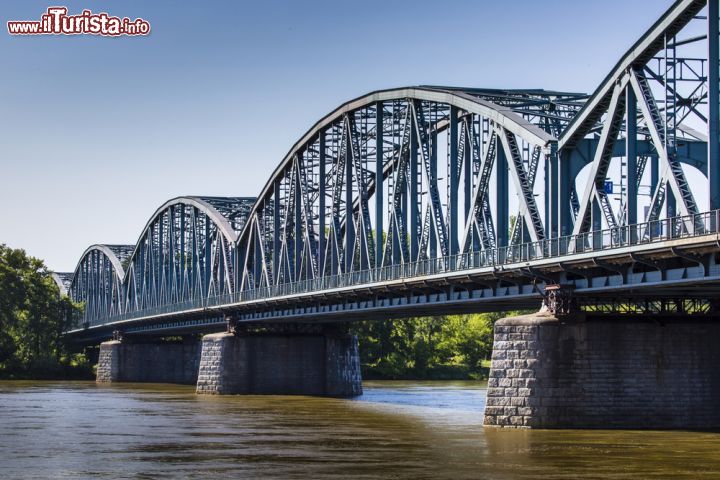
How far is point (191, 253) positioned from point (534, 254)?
257 feet

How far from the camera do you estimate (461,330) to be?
15625cm

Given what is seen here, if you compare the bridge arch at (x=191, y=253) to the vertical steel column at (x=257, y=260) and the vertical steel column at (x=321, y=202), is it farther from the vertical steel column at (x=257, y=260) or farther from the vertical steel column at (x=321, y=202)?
the vertical steel column at (x=321, y=202)

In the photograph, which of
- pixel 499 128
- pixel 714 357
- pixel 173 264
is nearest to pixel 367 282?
pixel 499 128

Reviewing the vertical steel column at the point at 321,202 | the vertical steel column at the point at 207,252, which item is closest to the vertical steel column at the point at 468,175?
the vertical steel column at the point at 321,202

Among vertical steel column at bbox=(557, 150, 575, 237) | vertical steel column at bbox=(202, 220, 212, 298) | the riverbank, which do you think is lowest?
the riverbank

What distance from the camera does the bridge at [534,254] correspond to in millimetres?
48656

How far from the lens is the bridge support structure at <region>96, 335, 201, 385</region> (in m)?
134

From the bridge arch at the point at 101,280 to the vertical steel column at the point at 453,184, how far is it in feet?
336

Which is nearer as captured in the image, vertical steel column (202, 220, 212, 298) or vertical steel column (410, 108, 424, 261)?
vertical steel column (410, 108, 424, 261)

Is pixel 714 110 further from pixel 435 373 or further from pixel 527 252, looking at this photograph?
pixel 435 373

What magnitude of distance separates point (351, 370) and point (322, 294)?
15.9m

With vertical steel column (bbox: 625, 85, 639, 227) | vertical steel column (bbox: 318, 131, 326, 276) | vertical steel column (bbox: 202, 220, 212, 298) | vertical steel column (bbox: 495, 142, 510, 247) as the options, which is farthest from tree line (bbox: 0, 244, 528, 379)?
vertical steel column (bbox: 625, 85, 639, 227)

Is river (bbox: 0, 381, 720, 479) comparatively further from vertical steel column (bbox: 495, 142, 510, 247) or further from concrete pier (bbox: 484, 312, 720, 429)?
vertical steel column (bbox: 495, 142, 510, 247)

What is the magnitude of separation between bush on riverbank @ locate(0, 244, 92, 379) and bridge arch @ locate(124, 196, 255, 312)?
28.5ft
